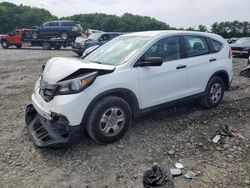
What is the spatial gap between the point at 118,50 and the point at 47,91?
150 cm

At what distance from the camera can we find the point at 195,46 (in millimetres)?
5430

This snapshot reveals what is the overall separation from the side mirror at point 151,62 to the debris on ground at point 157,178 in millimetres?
1614

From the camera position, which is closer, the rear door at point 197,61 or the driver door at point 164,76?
the driver door at point 164,76

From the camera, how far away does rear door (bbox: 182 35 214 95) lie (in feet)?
17.1

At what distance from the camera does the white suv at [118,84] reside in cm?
389

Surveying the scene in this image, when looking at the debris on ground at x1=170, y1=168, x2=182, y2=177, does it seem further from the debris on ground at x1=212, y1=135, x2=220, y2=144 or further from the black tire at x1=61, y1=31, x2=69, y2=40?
the black tire at x1=61, y1=31, x2=69, y2=40

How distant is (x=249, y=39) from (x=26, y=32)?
1816cm

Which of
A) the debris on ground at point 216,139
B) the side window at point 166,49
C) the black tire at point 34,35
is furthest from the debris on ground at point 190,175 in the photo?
the black tire at point 34,35

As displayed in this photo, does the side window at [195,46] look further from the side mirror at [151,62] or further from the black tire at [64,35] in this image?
the black tire at [64,35]

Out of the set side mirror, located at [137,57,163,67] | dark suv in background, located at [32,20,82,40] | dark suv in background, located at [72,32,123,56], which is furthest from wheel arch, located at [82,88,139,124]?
dark suv in background, located at [32,20,82,40]

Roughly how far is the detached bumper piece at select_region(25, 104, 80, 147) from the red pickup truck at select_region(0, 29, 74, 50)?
62.0 ft

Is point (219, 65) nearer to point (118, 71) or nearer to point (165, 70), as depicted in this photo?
point (165, 70)

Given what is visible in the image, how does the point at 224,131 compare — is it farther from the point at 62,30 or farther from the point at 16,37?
the point at 16,37

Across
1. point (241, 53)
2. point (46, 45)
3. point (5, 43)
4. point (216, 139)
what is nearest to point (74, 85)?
point (216, 139)
